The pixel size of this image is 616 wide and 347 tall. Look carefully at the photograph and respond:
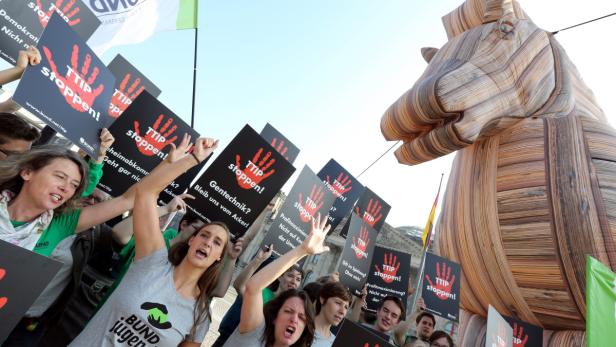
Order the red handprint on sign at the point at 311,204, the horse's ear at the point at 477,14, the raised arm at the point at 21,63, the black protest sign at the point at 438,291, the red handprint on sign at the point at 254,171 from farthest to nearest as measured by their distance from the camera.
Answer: the red handprint on sign at the point at 311,204
the black protest sign at the point at 438,291
the red handprint on sign at the point at 254,171
the horse's ear at the point at 477,14
the raised arm at the point at 21,63

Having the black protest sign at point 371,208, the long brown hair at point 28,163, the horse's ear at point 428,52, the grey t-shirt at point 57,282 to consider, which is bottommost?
the grey t-shirt at point 57,282

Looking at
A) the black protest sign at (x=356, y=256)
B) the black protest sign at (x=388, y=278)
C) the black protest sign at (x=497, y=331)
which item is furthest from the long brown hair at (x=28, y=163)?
the black protest sign at (x=388, y=278)

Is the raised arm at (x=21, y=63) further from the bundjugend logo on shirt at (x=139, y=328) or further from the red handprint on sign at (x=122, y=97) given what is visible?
the bundjugend logo on shirt at (x=139, y=328)

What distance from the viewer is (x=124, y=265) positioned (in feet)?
9.08

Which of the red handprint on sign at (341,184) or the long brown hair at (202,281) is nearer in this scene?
the long brown hair at (202,281)

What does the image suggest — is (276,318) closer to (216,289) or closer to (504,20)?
(216,289)

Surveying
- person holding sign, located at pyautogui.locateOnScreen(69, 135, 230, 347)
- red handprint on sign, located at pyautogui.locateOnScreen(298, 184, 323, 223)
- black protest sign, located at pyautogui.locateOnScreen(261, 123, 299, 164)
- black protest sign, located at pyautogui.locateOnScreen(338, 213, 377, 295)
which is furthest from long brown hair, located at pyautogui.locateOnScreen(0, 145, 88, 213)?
black protest sign, located at pyautogui.locateOnScreen(261, 123, 299, 164)

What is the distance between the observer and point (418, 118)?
2.15m

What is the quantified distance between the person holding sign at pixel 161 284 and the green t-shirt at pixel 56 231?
483 millimetres

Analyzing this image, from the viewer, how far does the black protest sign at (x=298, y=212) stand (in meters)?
3.53

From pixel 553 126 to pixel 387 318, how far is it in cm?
244

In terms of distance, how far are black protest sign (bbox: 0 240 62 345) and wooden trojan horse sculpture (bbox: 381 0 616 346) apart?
1.83 meters

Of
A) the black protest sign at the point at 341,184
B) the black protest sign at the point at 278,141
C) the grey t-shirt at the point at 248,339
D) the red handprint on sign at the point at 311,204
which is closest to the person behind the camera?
the grey t-shirt at the point at 248,339

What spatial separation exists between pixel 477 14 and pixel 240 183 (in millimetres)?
2165
